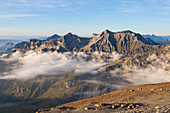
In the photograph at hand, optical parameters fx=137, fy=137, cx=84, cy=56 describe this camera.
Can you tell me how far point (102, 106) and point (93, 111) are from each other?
481 centimetres

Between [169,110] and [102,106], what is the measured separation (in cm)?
2098

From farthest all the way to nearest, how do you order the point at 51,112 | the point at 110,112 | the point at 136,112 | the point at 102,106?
the point at 51,112 < the point at 102,106 < the point at 110,112 < the point at 136,112

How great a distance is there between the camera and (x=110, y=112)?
38.7 metres

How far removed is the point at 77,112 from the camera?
44.0 metres

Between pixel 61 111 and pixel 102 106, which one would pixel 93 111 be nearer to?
pixel 102 106

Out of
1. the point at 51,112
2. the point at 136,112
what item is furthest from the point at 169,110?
the point at 51,112

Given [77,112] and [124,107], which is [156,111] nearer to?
[124,107]

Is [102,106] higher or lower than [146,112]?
lower

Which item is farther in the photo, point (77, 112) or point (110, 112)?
point (77, 112)

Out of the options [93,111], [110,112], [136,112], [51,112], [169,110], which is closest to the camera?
[169,110]

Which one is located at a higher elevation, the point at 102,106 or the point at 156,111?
the point at 156,111

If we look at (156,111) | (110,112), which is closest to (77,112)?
(110,112)

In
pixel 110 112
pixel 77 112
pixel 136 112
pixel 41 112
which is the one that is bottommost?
pixel 41 112

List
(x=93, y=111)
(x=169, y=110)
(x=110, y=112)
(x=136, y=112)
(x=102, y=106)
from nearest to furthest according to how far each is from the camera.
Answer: (x=169, y=110) < (x=136, y=112) < (x=110, y=112) < (x=93, y=111) < (x=102, y=106)
